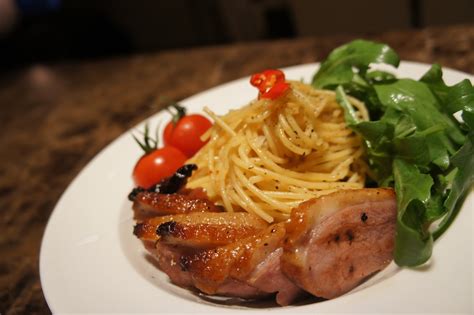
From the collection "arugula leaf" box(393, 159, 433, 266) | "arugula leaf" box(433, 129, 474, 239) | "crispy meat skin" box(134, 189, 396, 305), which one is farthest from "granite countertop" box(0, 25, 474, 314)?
"arugula leaf" box(433, 129, 474, 239)

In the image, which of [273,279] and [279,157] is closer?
[273,279]

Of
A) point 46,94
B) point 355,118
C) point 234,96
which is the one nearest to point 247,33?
point 46,94

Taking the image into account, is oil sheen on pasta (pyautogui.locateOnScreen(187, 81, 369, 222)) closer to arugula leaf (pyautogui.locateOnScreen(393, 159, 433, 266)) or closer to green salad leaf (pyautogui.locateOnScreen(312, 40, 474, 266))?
green salad leaf (pyautogui.locateOnScreen(312, 40, 474, 266))

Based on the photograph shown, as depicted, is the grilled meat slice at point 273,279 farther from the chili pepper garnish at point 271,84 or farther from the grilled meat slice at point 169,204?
the chili pepper garnish at point 271,84

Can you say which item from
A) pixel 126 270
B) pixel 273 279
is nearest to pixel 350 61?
pixel 273 279

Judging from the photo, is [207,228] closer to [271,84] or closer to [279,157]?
[279,157]

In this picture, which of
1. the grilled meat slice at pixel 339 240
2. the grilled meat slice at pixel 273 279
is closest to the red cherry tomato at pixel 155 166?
the grilled meat slice at pixel 273 279

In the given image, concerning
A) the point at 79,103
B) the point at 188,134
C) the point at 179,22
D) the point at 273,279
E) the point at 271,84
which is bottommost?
the point at 179,22
